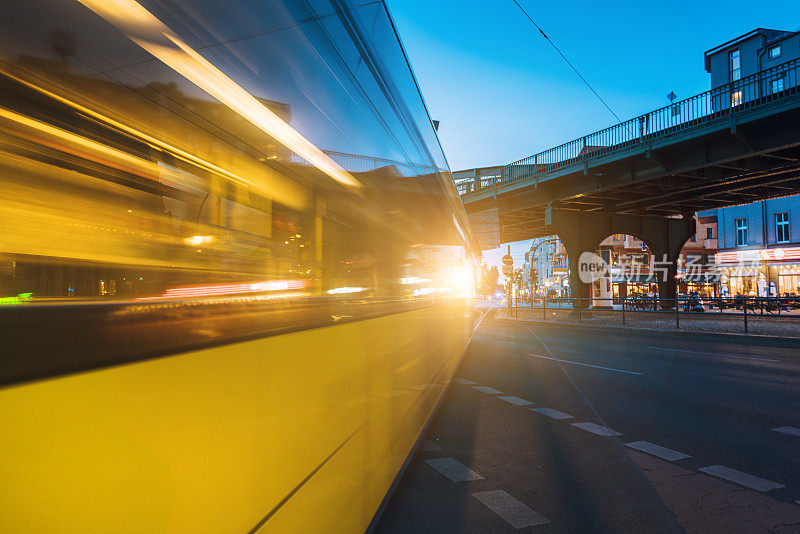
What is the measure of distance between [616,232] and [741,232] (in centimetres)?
2034

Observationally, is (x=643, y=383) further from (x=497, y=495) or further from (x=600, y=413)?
(x=497, y=495)

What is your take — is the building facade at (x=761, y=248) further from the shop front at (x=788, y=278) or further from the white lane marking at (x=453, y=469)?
the white lane marking at (x=453, y=469)

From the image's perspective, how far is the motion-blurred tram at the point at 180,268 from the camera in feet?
2.74

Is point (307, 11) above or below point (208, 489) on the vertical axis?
above

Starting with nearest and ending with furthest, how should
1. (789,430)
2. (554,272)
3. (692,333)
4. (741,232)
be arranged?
(789,430) → (692,333) → (741,232) → (554,272)

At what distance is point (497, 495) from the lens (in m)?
3.53

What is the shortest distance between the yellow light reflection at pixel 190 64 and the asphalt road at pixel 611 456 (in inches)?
97.2

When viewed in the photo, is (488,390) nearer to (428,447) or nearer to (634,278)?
(428,447)

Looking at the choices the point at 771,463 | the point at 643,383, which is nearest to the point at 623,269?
the point at 643,383

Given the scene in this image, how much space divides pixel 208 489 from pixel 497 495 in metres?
2.89

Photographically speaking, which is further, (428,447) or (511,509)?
(428,447)

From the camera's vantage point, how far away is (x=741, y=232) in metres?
42.7

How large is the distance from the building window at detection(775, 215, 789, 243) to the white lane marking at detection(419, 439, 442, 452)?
45.7 metres

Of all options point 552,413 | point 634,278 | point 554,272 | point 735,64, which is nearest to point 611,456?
point 552,413
